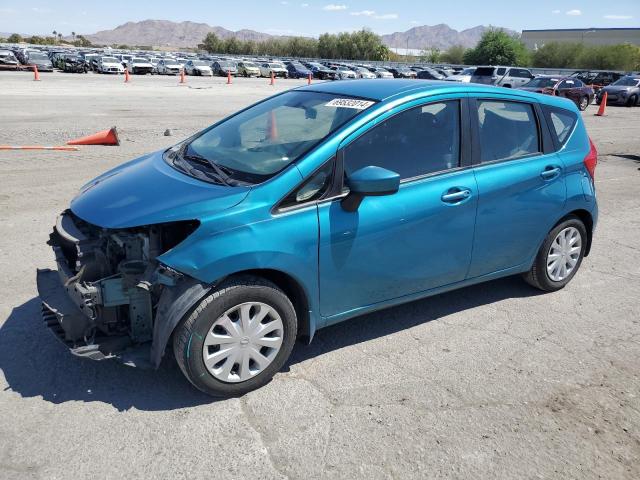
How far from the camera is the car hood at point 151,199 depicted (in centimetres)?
321

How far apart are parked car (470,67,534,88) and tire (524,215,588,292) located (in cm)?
2929

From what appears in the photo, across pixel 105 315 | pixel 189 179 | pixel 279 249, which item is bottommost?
pixel 105 315

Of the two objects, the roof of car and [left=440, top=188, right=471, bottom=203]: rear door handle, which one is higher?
the roof of car

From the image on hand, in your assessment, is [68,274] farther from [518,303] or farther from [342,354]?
[518,303]

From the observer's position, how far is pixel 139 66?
4731 cm

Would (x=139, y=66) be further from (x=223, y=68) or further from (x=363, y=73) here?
(x=363, y=73)

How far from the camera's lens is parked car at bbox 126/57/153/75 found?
156 feet

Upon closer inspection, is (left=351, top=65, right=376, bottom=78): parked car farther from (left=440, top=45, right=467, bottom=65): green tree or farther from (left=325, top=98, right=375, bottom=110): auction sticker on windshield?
(left=325, top=98, right=375, bottom=110): auction sticker on windshield

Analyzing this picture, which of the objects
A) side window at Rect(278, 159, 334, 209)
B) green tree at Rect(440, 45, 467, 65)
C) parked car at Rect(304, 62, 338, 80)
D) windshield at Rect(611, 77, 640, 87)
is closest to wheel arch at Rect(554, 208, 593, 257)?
side window at Rect(278, 159, 334, 209)

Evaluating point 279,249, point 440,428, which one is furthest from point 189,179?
point 440,428

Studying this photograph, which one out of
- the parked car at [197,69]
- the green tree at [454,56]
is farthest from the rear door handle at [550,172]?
the green tree at [454,56]

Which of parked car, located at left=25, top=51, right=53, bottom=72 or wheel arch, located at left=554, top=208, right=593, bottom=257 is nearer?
wheel arch, located at left=554, top=208, right=593, bottom=257

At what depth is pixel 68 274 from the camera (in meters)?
3.45

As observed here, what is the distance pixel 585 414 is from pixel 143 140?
34.6ft
